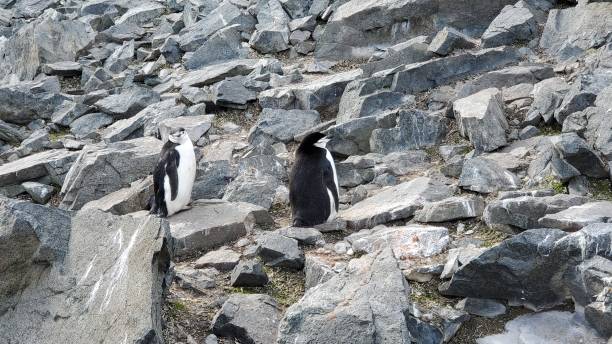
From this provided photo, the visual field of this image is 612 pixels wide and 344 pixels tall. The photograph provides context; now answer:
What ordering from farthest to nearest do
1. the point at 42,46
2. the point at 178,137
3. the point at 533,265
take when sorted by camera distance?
the point at 42,46, the point at 178,137, the point at 533,265

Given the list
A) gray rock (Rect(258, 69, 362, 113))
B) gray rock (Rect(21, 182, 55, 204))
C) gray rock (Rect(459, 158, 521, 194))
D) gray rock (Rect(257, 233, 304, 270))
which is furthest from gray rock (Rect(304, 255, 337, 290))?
gray rock (Rect(258, 69, 362, 113))

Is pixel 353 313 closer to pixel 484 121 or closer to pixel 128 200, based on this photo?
pixel 484 121

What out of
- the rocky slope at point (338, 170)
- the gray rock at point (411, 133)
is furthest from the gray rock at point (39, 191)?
the gray rock at point (411, 133)

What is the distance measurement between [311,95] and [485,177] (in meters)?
4.13

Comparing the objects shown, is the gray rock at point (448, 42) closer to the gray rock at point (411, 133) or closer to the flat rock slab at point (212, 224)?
the gray rock at point (411, 133)

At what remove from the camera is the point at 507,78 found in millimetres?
10656

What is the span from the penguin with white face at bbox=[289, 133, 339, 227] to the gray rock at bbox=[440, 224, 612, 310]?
256cm

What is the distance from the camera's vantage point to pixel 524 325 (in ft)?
18.4

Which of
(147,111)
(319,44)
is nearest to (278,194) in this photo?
(147,111)

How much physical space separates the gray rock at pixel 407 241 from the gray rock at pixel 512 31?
18.6 feet

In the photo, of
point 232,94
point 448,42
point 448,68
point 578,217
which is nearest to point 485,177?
point 578,217

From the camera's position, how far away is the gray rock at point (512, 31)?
11977 mm

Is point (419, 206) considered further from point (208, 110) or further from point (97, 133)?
point (97, 133)

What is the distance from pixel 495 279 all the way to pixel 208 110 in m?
A: 7.29
